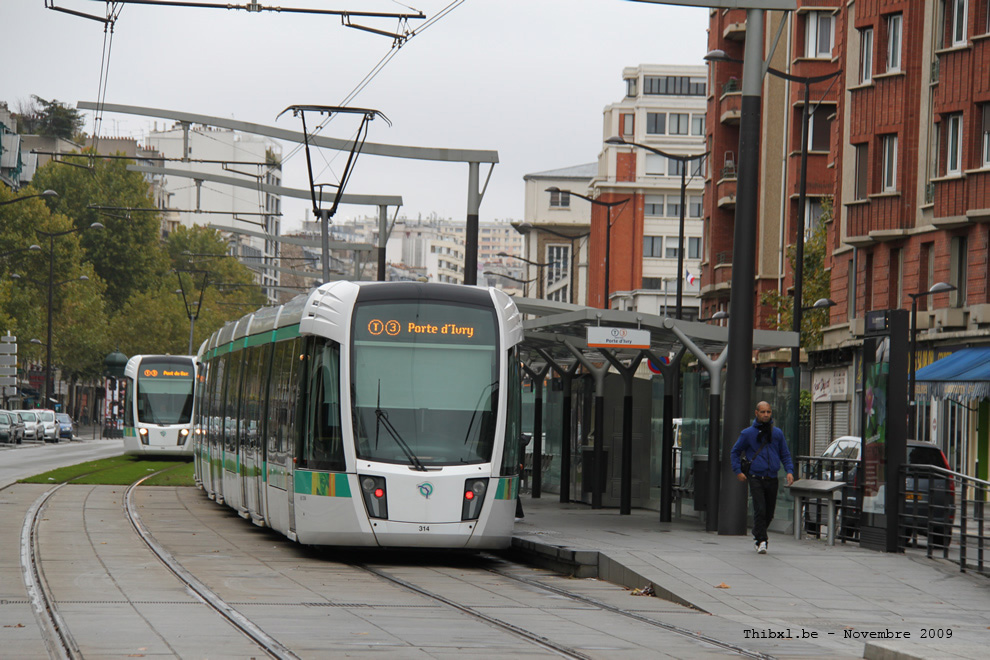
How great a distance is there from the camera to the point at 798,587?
14828 millimetres

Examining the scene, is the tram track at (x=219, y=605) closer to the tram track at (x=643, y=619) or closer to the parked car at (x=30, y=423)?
the tram track at (x=643, y=619)

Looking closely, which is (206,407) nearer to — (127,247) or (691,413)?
(691,413)

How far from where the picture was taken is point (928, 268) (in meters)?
41.2

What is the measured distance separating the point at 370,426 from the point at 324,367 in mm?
893

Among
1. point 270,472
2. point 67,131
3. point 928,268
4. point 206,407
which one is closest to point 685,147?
point 67,131

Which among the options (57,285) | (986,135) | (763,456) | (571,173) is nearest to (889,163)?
(986,135)

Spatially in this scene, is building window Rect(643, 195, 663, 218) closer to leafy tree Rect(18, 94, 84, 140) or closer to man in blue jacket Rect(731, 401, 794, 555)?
leafy tree Rect(18, 94, 84, 140)

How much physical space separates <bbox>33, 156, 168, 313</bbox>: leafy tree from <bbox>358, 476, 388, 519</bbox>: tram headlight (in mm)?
87616

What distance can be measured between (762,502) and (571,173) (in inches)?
5174

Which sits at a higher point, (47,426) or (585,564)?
(47,426)

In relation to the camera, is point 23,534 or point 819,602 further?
point 23,534

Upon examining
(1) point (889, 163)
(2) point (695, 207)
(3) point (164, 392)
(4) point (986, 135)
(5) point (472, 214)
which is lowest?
(3) point (164, 392)

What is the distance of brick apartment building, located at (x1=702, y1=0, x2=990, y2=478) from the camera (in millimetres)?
38125

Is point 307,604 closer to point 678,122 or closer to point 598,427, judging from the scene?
point 598,427
